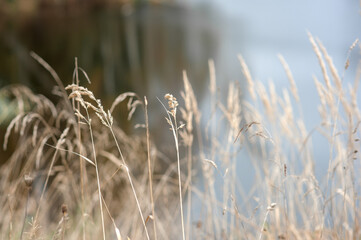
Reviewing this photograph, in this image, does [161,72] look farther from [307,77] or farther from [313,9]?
[313,9]

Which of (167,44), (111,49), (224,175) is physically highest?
(167,44)

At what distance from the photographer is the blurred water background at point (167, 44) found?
7.67m

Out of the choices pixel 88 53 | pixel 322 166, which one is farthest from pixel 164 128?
pixel 88 53

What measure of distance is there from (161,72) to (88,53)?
1925 mm

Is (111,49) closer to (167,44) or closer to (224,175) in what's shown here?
(167,44)

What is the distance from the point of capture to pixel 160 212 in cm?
351

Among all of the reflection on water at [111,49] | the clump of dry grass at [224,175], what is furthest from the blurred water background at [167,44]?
the clump of dry grass at [224,175]

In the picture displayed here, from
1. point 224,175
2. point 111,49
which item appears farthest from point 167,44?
point 224,175

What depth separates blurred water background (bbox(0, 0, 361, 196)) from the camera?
7.67 metres

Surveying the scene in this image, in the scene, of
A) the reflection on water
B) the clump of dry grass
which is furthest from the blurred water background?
the clump of dry grass

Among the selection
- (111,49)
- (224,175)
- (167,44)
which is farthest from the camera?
(167,44)

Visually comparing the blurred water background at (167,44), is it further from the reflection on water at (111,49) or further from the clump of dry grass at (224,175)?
the clump of dry grass at (224,175)

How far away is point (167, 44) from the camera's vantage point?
13023 mm

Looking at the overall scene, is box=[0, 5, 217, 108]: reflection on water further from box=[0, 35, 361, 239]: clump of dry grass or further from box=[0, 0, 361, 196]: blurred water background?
box=[0, 35, 361, 239]: clump of dry grass
